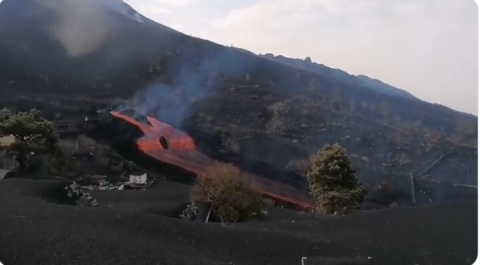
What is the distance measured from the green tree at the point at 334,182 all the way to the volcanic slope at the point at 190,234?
7cm

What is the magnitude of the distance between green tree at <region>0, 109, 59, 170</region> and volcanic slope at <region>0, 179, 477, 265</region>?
145mm

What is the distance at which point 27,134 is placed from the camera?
3068 mm

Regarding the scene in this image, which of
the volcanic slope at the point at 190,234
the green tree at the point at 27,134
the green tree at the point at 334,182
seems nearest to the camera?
the volcanic slope at the point at 190,234

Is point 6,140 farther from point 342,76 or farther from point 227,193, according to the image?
point 342,76

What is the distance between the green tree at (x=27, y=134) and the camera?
3.05m

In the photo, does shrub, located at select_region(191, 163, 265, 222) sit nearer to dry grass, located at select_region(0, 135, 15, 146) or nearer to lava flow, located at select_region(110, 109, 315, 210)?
lava flow, located at select_region(110, 109, 315, 210)

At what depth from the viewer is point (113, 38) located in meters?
3.08

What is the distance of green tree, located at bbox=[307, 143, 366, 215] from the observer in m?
3.17

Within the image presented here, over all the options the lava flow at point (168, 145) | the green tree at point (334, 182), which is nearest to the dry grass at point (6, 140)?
the lava flow at point (168, 145)

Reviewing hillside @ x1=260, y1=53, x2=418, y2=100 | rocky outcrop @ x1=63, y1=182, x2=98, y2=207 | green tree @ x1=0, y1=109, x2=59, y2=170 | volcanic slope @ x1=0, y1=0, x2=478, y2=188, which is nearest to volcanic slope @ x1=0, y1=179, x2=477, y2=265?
rocky outcrop @ x1=63, y1=182, x2=98, y2=207

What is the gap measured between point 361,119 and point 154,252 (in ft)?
4.01

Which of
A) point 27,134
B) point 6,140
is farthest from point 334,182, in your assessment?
point 6,140

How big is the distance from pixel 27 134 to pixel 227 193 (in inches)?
40.1

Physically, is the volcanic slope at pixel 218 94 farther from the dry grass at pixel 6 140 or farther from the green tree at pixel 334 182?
the dry grass at pixel 6 140
